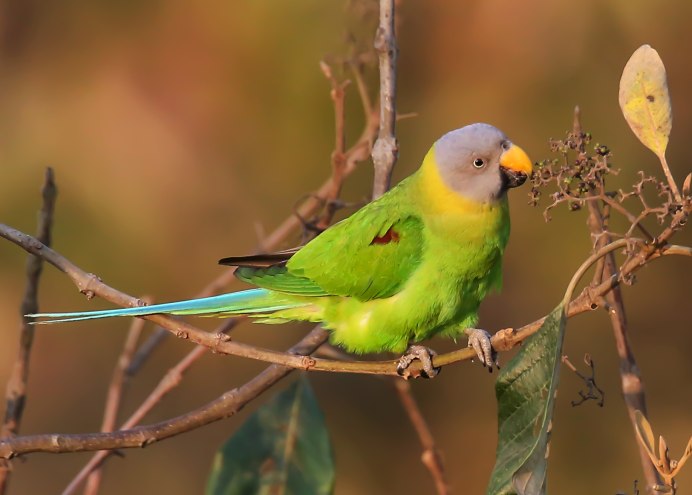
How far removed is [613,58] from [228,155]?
167 centimetres

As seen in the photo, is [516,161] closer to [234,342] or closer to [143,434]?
[234,342]

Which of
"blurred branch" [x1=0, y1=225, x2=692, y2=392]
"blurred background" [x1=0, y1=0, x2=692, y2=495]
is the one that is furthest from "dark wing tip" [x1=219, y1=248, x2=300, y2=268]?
"blurred background" [x1=0, y1=0, x2=692, y2=495]

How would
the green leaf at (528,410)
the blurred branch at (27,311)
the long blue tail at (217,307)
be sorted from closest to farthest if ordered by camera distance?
the green leaf at (528,410) → the blurred branch at (27,311) → the long blue tail at (217,307)

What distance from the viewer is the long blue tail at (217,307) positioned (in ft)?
7.36

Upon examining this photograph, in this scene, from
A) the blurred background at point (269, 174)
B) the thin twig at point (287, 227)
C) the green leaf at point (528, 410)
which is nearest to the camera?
the green leaf at point (528, 410)

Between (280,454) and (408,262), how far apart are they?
2.02 feet

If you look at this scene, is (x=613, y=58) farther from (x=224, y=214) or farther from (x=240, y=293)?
(x=240, y=293)

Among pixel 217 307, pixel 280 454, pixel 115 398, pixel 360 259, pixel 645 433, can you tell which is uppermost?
pixel 360 259

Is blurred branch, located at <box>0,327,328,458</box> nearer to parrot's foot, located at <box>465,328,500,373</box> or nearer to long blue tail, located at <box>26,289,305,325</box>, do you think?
long blue tail, located at <box>26,289,305,325</box>

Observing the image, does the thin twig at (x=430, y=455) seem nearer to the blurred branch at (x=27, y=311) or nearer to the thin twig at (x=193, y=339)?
the thin twig at (x=193, y=339)

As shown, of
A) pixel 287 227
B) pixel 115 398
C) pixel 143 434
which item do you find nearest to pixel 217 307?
pixel 115 398

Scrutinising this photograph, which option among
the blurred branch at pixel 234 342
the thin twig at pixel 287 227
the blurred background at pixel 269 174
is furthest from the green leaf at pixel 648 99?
the blurred background at pixel 269 174

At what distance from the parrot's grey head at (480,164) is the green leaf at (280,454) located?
697mm

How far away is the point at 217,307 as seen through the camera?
8.10 ft
